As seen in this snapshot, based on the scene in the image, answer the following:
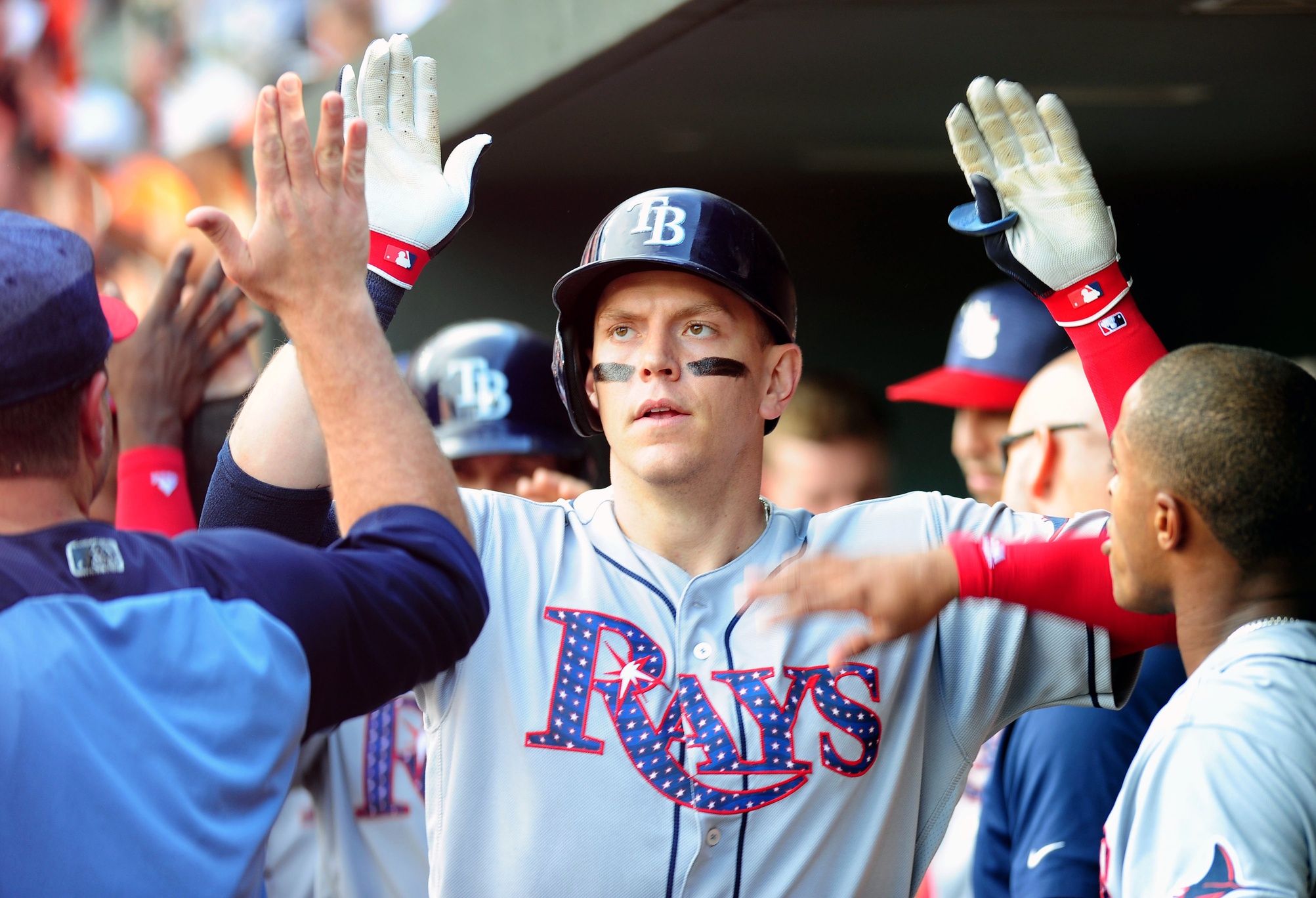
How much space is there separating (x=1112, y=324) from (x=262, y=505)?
1372 millimetres

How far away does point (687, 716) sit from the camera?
1932 millimetres

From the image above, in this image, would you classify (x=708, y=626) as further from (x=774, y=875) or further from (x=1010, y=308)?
(x=1010, y=308)

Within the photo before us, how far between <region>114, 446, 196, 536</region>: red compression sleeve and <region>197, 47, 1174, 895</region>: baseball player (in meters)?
0.87

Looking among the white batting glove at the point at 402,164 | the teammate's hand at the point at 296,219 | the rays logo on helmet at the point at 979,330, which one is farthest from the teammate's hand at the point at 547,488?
Result: the teammate's hand at the point at 296,219

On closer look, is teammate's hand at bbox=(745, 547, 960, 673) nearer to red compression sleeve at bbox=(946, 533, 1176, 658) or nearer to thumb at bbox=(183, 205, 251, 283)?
red compression sleeve at bbox=(946, 533, 1176, 658)

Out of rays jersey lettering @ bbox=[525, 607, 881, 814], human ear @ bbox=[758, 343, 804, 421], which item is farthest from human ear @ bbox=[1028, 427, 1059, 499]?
rays jersey lettering @ bbox=[525, 607, 881, 814]

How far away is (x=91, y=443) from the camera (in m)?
1.36

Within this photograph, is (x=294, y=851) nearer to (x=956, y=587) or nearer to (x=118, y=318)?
(x=118, y=318)

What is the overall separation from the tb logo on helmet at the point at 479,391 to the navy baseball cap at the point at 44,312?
198 cm

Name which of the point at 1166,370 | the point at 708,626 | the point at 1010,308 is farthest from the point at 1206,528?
the point at 1010,308

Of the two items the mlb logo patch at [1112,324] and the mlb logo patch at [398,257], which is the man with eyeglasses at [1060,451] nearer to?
the mlb logo patch at [1112,324]

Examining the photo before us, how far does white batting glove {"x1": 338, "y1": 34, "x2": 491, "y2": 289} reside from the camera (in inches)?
79.9

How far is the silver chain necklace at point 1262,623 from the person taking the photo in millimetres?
1699

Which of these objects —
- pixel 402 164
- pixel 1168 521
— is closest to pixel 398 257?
pixel 402 164
